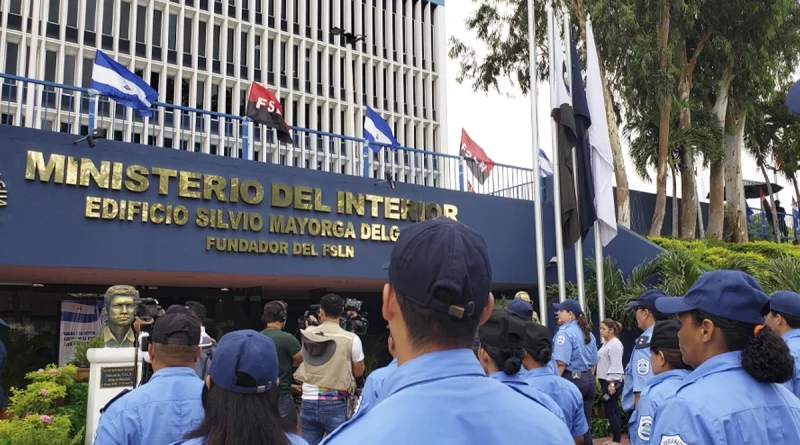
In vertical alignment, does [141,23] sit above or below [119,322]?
above

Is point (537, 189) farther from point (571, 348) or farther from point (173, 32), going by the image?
point (173, 32)

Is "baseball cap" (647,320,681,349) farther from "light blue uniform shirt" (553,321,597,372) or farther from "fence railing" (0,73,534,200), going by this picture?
"fence railing" (0,73,534,200)

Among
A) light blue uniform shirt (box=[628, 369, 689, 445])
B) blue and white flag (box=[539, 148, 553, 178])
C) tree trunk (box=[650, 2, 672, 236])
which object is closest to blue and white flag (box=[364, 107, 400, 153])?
blue and white flag (box=[539, 148, 553, 178])

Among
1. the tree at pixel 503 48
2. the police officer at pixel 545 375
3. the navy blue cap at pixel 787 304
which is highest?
the tree at pixel 503 48

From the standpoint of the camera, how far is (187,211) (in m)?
10.7

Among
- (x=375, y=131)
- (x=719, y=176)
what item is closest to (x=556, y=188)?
(x=375, y=131)

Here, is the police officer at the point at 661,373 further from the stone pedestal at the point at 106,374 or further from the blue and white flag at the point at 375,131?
the blue and white flag at the point at 375,131

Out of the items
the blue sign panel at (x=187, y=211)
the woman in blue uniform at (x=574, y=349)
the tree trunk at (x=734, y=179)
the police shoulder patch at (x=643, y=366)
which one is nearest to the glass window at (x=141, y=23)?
the blue sign panel at (x=187, y=211)

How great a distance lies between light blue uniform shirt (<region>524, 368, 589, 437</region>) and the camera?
14.0 ft

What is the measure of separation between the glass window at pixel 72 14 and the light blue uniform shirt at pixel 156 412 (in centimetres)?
3435

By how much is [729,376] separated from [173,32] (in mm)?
37847

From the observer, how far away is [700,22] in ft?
66.2

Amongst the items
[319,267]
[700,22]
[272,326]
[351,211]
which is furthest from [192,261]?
[700,22]

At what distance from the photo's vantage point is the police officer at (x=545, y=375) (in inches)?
168
